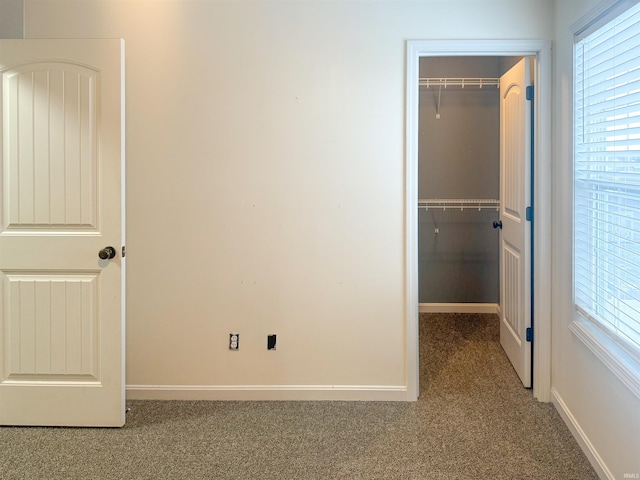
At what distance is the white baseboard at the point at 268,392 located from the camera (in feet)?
11.0

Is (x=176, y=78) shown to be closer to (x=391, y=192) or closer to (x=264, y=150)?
(x=264, y=150)

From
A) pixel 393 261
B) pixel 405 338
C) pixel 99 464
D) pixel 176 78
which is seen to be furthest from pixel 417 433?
pixel 176 78

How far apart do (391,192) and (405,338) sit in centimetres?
84

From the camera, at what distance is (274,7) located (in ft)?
10.5

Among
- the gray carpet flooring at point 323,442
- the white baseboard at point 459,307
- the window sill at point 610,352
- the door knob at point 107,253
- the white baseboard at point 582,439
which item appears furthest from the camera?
the white baseboard at point 459,307

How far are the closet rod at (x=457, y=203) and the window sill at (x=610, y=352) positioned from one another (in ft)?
7.85

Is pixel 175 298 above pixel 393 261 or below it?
below

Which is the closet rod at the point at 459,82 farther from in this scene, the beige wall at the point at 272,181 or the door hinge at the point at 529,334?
the door hinge at the point at 529,334

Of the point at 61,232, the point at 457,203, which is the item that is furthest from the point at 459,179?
the point at 61,232

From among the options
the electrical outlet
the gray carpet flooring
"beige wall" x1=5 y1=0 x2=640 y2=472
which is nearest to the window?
"beige wall" x1=5 y1=0 x2=640 y2=472

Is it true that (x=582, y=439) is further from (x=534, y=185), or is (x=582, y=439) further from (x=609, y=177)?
(x=534, y=185)

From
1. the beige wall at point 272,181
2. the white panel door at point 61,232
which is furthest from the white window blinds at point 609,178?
the white panel door at point 61,232

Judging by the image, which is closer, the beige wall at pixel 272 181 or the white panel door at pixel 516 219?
the beige wall at pixel 272 181

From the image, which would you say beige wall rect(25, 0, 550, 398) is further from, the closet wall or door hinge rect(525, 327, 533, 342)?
the closet wall
